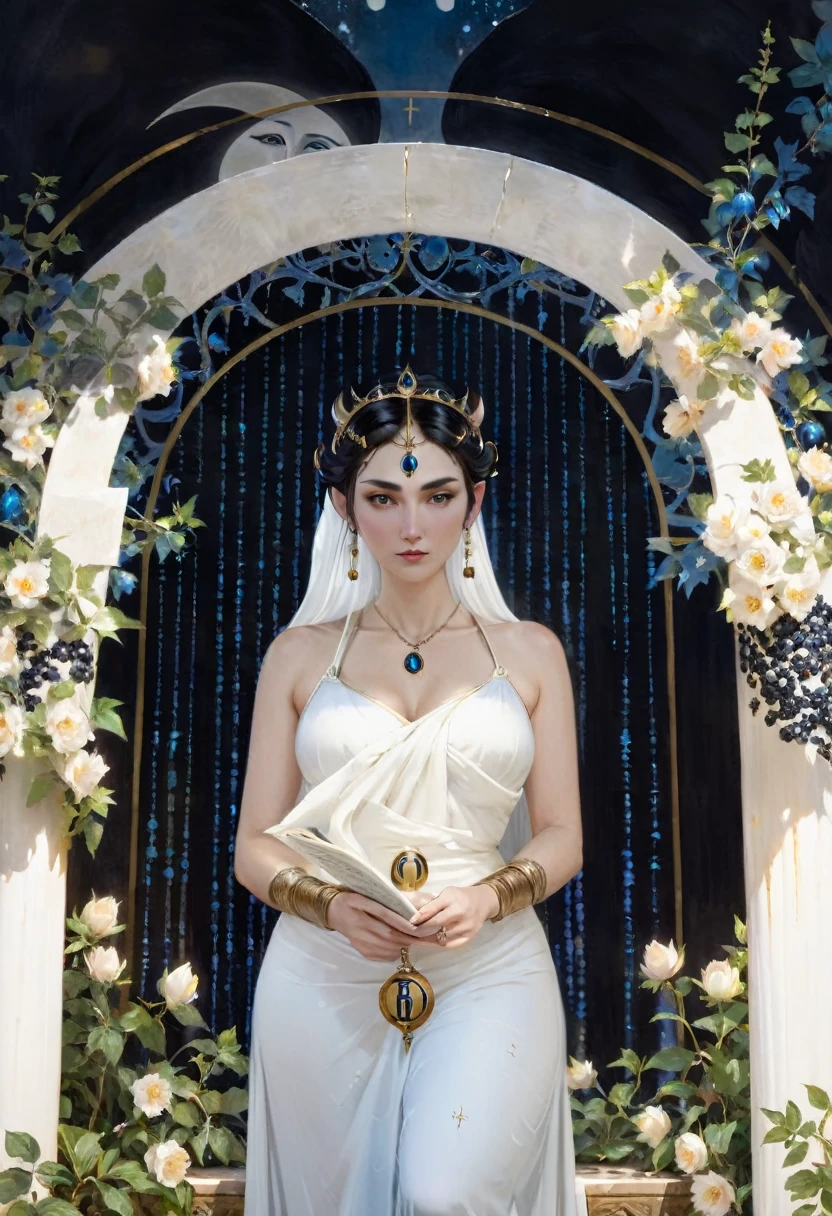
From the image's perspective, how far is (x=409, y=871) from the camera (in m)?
2.80

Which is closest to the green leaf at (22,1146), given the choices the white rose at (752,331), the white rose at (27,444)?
the white rose at (27,444)

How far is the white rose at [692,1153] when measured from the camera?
120 inches

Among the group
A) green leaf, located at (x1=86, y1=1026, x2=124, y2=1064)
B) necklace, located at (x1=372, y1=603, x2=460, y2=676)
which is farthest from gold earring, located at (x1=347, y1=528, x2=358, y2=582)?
green leaf, located at (x1=86, y1=1026, x2=124, y2=1064)

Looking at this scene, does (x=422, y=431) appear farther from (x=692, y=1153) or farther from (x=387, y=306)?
(x=692, y=1153)

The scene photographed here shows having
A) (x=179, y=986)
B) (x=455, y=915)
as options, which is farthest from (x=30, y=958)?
(x=455, y=915)

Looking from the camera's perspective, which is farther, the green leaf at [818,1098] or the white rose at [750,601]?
the white rose at [750,601]

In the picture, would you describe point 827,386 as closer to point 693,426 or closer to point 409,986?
point 693,426

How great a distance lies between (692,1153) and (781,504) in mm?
1340

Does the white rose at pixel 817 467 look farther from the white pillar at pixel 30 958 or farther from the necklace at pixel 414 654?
the white pillar at pixel 30 958

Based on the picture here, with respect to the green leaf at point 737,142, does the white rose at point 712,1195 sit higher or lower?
lower

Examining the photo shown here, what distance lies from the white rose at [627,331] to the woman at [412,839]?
328 millimetres

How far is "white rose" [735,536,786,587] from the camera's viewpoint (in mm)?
3016

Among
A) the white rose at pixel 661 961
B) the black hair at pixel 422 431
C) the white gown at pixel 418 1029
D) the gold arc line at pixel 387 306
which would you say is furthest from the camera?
the gold arc line at pixel 387 306

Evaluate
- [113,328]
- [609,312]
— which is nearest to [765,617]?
[609,312]
